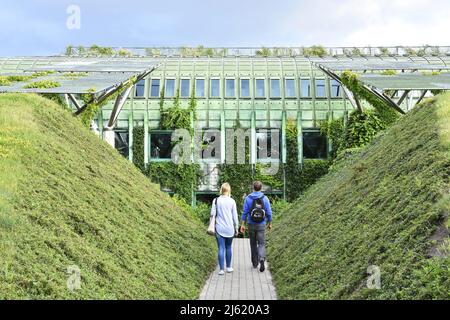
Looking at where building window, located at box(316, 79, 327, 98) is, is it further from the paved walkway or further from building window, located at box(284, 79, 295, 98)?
the paved walkway

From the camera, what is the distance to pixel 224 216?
12703 millimetres

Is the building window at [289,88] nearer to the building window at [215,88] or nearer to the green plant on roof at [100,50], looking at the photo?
the building window at [215,88]

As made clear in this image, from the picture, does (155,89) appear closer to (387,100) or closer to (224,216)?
(387,100)

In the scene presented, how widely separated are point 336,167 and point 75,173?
15.6 m

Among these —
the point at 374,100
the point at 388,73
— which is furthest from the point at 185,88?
the point at 374,100

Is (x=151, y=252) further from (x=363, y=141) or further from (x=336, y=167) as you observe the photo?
(x=363, y=141)

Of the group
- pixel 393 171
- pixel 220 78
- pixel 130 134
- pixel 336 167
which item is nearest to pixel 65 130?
pixel 393 171

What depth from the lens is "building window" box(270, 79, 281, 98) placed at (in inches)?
1383

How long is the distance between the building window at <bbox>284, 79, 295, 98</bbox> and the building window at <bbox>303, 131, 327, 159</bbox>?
254cm

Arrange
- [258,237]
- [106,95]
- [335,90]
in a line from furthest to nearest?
[335,90]
[106,95]
[258,237]

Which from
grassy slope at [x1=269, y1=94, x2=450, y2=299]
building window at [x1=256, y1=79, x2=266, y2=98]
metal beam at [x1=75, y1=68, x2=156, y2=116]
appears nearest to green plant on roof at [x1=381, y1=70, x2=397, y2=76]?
building window at [x1=256, y1=79, x2=266, y2=98]

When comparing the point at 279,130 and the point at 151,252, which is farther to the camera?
the point at 279,130

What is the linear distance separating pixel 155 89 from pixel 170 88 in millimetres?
879

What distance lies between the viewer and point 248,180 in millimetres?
33000
